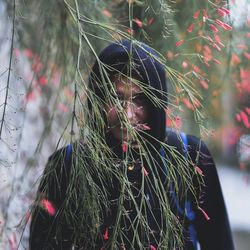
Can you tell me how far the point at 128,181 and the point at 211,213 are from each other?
533 millimetres

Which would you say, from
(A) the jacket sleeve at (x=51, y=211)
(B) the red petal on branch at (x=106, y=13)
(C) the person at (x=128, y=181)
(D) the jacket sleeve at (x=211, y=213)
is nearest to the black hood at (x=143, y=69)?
(C) the person at (x=128, y=181)

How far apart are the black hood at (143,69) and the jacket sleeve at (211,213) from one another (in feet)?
0.49

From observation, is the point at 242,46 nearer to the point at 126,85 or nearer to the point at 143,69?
the point at 143,69

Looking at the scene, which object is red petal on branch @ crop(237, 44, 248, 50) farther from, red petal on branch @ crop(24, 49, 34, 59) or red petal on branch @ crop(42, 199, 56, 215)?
red petal on branch @ crop(42, 199, 56, 215)

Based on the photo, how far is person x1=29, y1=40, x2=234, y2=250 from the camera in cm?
201

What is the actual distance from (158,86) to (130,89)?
1.08ft

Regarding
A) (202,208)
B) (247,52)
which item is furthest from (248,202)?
(202,208)

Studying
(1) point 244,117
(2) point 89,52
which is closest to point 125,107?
(2) point 89,52

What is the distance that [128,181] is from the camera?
2041 mm

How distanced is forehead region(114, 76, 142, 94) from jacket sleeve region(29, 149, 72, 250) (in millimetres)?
306

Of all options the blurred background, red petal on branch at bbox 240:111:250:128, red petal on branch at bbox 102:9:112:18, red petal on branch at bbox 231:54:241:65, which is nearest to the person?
the blurred background

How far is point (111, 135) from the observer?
2.44 metres

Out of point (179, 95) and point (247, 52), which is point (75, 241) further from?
point (247, 52)

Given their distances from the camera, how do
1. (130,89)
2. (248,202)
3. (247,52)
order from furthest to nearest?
(248,202), (247,52), (130,89)
